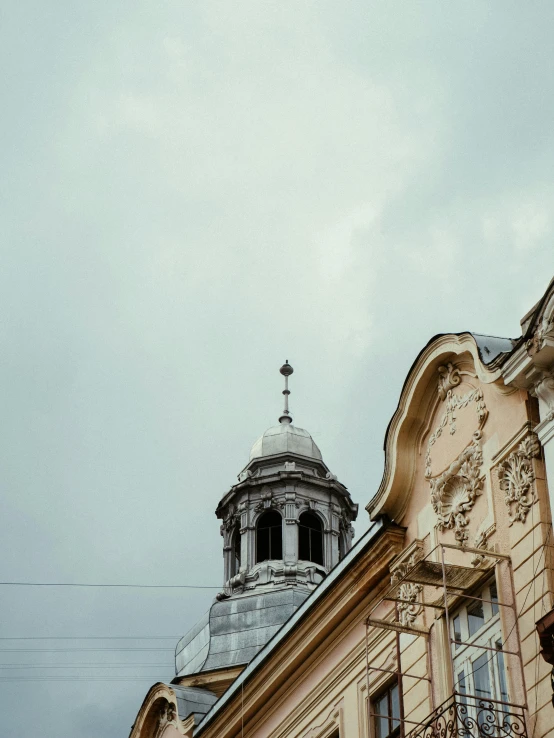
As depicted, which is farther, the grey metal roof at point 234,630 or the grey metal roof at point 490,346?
the grey metal roof at point 234,630

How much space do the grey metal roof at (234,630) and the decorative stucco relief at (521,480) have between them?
1882cm

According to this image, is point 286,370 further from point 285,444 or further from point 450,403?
point 450,403

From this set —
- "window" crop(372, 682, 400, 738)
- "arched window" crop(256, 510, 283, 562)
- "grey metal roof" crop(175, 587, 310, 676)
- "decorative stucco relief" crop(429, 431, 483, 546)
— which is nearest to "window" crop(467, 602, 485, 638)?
"decorative stucco relief" crop(429, 431, 483, 546)

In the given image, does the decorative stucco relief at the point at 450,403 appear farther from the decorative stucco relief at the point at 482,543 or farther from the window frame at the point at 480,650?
the window frame at the point at 480,650

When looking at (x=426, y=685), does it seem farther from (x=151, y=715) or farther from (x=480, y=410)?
(x=151, y=715)

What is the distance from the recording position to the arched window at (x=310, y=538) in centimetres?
4412

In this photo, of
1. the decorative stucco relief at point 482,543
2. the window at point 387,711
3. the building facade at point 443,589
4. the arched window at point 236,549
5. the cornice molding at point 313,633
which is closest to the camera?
the building facade at point 443,589

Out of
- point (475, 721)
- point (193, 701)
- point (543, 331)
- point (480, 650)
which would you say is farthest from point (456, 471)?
point (193, 701)

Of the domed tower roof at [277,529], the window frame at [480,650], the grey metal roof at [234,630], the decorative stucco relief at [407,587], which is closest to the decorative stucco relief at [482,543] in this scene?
the window frame at [480,650]

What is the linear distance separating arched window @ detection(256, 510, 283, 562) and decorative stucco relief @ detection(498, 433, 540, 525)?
24.1m

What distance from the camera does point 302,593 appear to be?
4056 centimetres

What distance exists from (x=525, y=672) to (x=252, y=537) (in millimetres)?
25884

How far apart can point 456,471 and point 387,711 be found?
3.89m

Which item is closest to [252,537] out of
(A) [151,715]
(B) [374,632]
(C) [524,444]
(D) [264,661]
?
(A) [151,715]
